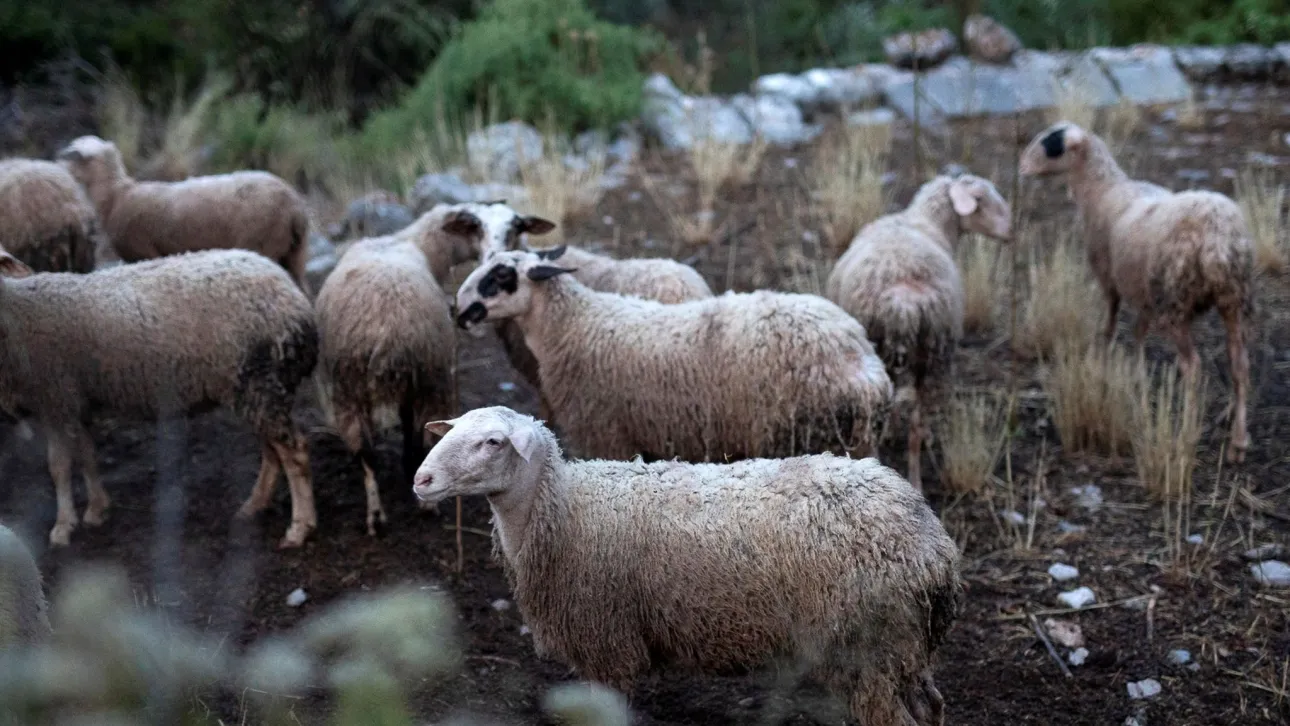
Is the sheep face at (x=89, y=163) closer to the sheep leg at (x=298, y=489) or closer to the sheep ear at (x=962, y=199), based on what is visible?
the sheep leg at (x=298, y=489)

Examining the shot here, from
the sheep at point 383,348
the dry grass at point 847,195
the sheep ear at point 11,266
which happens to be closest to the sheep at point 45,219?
the sheep ear at point 11,266

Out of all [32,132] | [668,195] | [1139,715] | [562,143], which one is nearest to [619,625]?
[1139,715]

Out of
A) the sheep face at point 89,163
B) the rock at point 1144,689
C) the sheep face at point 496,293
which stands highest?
the sheep face at point 89,163

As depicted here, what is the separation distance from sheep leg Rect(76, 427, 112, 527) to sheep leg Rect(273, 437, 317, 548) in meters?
0.93

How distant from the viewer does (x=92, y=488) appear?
18.6 ft

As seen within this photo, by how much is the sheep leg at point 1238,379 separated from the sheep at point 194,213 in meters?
5.37

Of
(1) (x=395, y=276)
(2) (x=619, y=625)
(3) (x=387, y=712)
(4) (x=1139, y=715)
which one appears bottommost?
(4) (x=1139, y=715)

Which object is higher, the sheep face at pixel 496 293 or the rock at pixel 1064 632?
the sheep face at pixel 496 293

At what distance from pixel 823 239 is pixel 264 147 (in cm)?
550

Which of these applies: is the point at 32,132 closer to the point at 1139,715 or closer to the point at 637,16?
the point at 637,16

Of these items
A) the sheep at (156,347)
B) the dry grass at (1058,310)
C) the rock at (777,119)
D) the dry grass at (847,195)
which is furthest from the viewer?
the rock at (777,119)

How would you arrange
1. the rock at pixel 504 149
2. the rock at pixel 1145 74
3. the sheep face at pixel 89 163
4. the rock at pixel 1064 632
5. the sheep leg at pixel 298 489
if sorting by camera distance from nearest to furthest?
the rock at pixel 1064 632 < the sheep leg at pixel 298 489 < the sheep face at pixel 89 163 < the rock at pixel 504 149 < the rock at pixel 1145 74

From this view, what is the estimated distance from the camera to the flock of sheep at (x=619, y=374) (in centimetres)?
353

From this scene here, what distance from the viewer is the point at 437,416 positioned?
18.7ft
